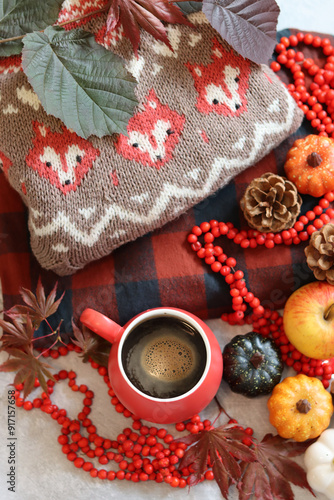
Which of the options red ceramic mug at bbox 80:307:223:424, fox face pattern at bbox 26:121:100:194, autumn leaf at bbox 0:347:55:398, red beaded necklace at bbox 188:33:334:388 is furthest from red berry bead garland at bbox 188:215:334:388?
autumn leaf at bbox 0:347:55:398

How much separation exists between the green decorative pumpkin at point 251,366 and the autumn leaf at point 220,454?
0.23 feet

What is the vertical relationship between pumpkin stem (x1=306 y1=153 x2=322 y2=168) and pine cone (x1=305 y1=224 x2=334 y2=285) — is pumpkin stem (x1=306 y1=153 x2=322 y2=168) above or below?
above

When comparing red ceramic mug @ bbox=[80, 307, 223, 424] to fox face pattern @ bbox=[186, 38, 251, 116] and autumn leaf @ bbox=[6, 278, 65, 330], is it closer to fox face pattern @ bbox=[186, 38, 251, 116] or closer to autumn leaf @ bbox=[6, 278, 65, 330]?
autumn leaf @ bbox=[6, 278, 65, 330]

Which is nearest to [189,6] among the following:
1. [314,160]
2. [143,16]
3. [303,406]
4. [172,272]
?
[143,16]

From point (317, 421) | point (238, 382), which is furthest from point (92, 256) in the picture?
point (317, 421)

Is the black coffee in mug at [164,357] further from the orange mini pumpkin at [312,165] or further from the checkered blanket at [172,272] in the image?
the orange mini pumpkin at [312,165]

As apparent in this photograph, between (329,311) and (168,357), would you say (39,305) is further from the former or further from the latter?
(329,311)

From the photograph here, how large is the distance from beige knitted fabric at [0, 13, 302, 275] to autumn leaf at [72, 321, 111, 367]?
0.36 ft

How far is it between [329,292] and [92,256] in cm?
38

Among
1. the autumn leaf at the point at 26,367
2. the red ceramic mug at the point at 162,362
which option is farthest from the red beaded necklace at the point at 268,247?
the autumn leaf at the point at 26,367

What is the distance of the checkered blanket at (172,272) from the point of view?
0.81m

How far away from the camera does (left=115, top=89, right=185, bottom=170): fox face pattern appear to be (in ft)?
2.42

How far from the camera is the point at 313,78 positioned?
0.90m

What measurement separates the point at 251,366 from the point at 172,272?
20 centimetres
